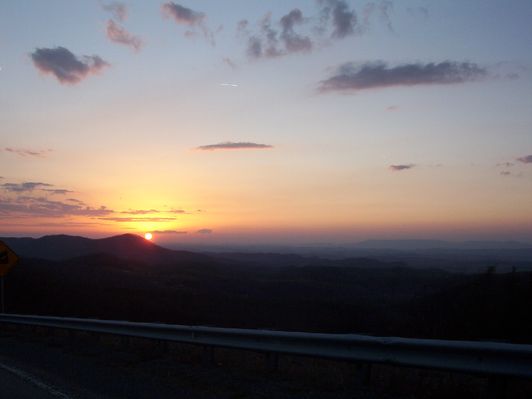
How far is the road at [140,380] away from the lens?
338 inches

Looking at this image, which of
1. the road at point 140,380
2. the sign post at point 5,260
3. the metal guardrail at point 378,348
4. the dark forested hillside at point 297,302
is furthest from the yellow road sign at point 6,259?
the metal guardrail at point 378,348

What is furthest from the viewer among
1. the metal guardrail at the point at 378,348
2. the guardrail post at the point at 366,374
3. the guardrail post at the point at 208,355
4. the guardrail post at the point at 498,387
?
the guardrail post at the point at 208,355

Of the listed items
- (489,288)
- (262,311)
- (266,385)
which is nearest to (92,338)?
(266,385)

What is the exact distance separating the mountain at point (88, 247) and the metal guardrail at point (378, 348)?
317 feet

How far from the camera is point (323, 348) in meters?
8.73

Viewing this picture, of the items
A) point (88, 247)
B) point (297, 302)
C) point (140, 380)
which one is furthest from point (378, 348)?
point (88, 247)

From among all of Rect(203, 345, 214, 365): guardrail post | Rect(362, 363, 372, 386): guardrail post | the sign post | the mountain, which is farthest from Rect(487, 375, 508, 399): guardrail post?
the mountain

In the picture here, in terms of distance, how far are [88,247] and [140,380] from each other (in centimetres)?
12635

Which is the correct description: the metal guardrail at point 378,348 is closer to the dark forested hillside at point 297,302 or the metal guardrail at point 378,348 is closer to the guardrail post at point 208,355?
the guardrail post at point 208,355

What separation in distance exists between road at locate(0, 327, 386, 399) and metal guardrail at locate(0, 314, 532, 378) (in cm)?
48

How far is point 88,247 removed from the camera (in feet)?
428

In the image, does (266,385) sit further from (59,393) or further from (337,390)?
(59,393)

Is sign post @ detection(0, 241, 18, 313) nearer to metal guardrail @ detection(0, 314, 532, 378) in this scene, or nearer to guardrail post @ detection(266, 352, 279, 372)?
metal guardrail @ detection(0, 314, 532, 378)

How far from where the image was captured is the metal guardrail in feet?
21.4
